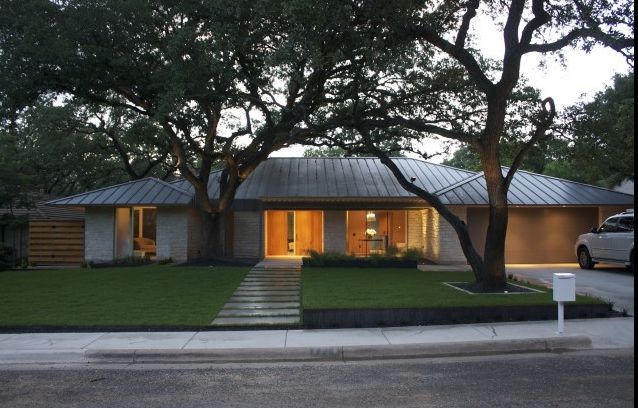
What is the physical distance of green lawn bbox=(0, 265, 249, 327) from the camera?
33.3 feet

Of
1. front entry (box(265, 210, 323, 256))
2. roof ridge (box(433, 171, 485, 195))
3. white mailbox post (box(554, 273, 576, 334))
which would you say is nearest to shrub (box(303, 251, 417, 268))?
roof ridge (box(433, 171, 485, 195))

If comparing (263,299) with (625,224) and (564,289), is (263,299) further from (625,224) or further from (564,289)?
(625,224)

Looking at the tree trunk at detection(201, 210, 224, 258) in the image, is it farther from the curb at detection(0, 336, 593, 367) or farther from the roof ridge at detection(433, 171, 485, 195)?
the curb at detection(0, 336, 593, 367)

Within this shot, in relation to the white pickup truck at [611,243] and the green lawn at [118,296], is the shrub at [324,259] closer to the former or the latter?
the green lawn at [118,296]

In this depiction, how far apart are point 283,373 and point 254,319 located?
133 inches

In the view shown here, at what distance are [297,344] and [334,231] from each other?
45.0ft

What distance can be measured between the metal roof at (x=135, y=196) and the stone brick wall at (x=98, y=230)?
704 mm

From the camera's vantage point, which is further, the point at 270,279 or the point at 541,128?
the point at 270,279

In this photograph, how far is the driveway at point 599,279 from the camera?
1271cm

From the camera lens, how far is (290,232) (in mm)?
23344

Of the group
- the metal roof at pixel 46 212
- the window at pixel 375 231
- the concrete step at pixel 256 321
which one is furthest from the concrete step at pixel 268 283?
the metal roof at pixel 46 212

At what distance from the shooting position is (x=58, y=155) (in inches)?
1112

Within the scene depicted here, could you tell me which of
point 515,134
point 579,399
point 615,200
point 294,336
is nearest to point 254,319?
point 294,336

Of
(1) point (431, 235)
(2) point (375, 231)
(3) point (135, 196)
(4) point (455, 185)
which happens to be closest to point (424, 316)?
(1) point (431, 235)
